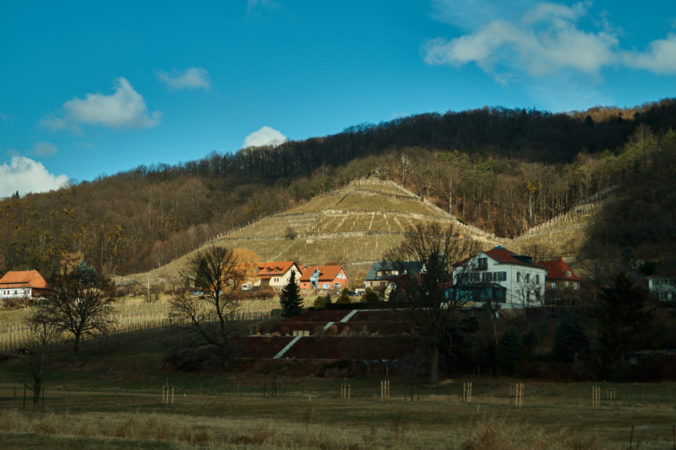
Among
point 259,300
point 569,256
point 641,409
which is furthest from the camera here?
point 569,256

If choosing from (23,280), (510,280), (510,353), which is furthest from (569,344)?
(23,280)

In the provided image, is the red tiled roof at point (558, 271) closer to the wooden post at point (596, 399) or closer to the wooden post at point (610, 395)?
the wooden post at point (610, 395)

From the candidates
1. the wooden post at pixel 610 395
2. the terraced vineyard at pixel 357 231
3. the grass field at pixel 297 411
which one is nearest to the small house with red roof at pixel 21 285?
the terraced vineyard at pixel 357 231

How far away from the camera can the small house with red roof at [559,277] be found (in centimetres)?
7531

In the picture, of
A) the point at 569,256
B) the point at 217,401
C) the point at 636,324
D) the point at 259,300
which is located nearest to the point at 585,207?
the point at 569,256

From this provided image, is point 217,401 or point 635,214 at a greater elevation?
point 635,214

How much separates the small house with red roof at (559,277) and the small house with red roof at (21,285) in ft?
312

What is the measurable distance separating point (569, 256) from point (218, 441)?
292 ft

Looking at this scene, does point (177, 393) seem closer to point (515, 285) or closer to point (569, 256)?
point (515, 285)

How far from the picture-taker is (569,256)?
99500 millimetres

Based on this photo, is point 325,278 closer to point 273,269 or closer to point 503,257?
point 273,269

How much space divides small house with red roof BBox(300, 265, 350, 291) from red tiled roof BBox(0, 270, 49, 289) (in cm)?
5427

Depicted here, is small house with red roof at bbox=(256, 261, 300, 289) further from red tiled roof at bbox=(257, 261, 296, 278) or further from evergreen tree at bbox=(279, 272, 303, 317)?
evergreen tree at bbox=(279, 272, 303, 317)

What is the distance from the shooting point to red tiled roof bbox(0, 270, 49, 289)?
416 ft
